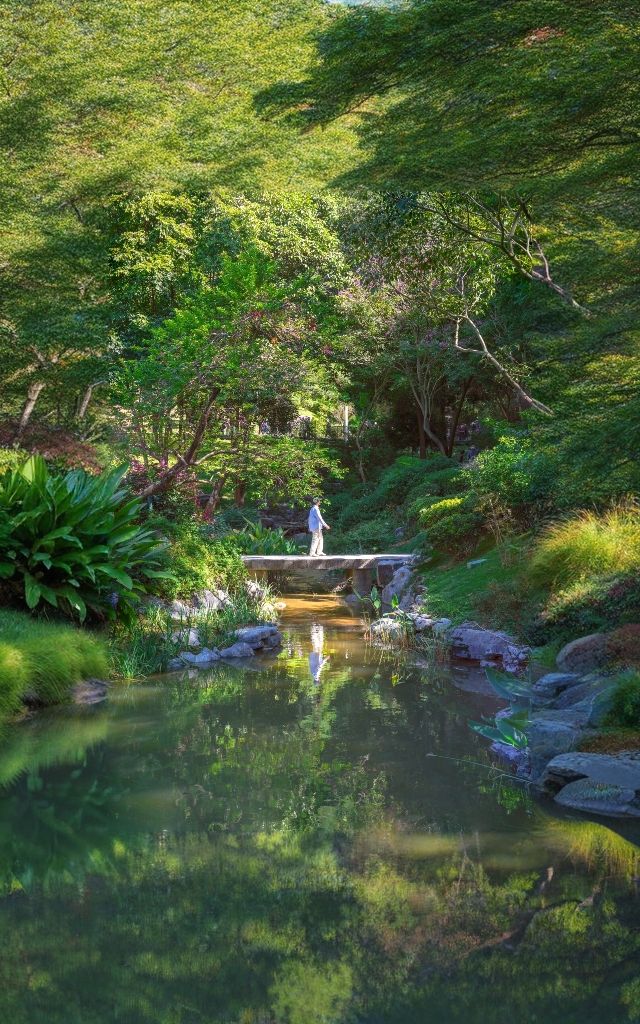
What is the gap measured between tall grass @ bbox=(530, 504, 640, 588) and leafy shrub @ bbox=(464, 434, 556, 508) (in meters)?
1.35

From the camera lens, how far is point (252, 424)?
1591 cm

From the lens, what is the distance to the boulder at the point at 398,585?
54.5 ft

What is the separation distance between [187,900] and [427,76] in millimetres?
5334

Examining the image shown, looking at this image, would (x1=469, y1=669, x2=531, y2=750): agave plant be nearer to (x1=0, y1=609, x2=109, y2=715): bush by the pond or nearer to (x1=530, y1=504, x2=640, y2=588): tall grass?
(x1=530, y1=504, x2=640, y2=588): tall grass

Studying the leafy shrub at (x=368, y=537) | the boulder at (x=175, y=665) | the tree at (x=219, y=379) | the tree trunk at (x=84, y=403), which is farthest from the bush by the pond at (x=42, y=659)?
the leafy shrub at (x=368, y=537)

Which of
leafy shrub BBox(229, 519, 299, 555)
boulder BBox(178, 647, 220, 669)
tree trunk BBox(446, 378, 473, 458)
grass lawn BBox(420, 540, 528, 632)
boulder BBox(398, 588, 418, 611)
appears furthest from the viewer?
tree trunk BBox(446, 378, 473, 458)

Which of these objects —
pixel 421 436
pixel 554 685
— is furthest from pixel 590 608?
pixel 421 436

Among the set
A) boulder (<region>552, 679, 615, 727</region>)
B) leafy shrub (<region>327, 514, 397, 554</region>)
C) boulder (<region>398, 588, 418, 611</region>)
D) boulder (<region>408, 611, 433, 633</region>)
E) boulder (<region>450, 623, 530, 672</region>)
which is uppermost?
boulder (<region>552, 679, 615, 727</region>)

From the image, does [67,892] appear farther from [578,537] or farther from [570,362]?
[578,537]

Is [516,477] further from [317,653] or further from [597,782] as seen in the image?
[597,782]

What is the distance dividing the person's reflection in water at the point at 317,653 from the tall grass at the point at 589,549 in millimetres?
2812

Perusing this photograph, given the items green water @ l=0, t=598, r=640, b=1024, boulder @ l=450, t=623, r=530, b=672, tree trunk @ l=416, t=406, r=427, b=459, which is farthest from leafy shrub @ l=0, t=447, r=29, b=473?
tree trunk @ l=416, t=406, r=427, b=459

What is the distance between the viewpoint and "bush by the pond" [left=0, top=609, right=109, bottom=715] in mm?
9203

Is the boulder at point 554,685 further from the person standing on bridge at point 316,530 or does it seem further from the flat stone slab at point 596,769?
the person standing on bridge at point 316,530
